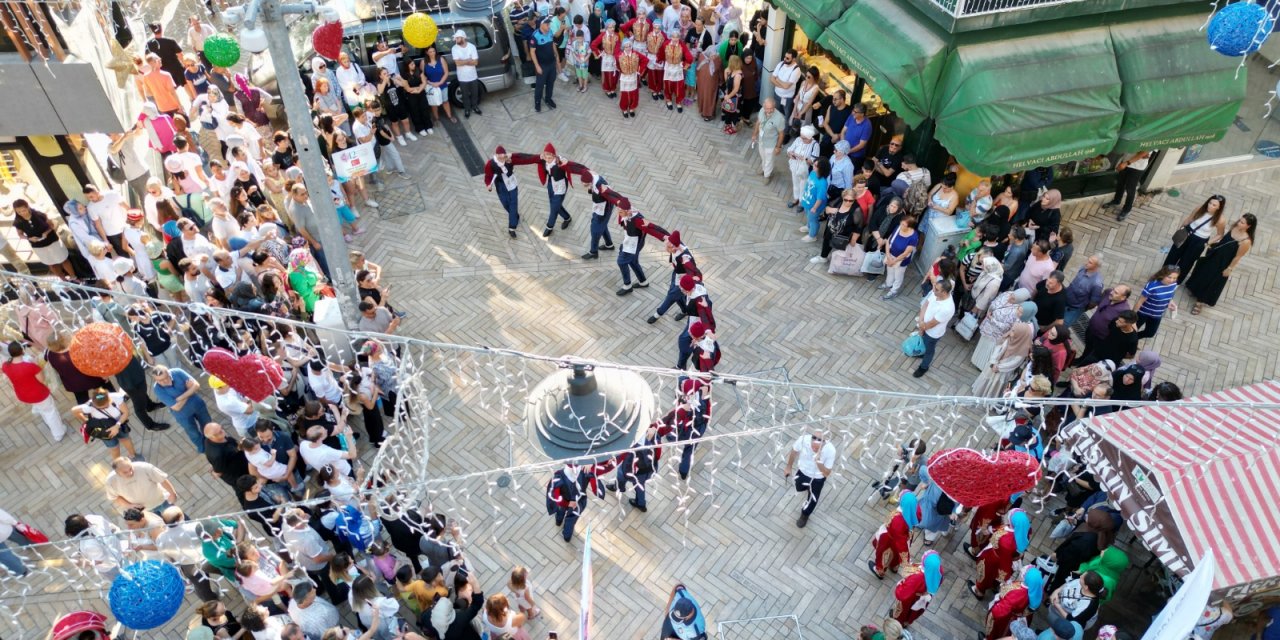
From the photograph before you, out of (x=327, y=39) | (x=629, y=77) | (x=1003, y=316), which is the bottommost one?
(x=1003, y=316)

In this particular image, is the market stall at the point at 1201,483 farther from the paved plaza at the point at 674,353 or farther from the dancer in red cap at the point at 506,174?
the dancer in red cap at the point at 506,174

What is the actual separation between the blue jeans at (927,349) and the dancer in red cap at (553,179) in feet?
14.6

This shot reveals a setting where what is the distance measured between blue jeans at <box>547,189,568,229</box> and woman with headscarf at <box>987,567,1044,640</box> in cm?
652

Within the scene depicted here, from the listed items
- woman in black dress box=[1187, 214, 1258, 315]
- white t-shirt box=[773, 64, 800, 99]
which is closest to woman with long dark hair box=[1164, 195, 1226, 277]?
woman in black dress box=[1187, 214, 1258, 315]

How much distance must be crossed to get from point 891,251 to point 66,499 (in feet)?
28.2

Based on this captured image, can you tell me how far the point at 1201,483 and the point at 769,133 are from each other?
6801 mm

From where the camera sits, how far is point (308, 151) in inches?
295

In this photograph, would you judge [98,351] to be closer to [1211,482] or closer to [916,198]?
[1211,482]

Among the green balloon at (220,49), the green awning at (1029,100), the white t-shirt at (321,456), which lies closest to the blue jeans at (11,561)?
the white t-shirt at (321,456)

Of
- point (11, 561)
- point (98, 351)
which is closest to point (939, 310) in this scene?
point (98, 351)

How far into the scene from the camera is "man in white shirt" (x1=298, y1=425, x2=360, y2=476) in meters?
7.29

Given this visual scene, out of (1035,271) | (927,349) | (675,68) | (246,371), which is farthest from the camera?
(675,68)

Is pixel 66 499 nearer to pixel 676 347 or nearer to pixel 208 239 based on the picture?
pixel 208 239

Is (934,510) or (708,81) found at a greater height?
(708,81)
